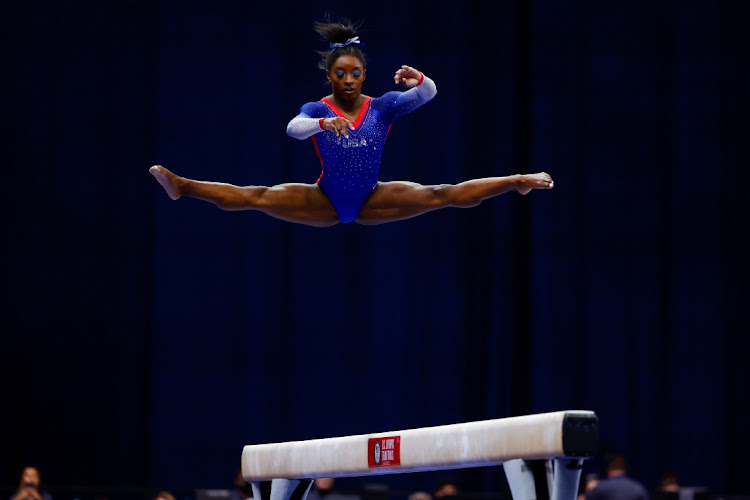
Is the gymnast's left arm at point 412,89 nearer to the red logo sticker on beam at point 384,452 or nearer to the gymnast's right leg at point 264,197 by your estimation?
the gymnast's right leg at point 264,197

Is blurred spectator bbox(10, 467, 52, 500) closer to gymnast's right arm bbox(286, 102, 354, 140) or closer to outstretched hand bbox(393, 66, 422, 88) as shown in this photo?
gymnast's right arm bbox(286, 102, 354, 140)

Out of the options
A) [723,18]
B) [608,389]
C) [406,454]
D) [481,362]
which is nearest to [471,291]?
[481,362]

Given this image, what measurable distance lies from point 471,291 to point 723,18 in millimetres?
3959

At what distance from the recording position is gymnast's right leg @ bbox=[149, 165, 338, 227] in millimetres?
4992

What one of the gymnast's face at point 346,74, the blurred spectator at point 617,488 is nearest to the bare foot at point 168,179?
the gymnast's face at point 346,74

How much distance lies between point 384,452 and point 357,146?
1.51 meters

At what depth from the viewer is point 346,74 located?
17.1ft

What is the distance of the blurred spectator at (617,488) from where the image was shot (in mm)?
7684

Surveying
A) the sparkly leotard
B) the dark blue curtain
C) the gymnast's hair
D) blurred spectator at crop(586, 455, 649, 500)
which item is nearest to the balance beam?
the sparkly leotard

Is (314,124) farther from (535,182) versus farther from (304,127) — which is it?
(535,182)

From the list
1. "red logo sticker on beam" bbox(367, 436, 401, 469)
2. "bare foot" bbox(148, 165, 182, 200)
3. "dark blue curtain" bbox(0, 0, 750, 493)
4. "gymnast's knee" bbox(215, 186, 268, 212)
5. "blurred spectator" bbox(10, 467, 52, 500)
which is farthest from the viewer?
"dark blue curtain" bbox(0, 0, 750, 493)

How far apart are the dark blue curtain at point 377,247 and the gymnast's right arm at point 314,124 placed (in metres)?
5.90

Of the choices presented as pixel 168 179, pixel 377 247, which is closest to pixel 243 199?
pixel 168 179

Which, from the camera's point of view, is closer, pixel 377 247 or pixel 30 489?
pixel 30 489
